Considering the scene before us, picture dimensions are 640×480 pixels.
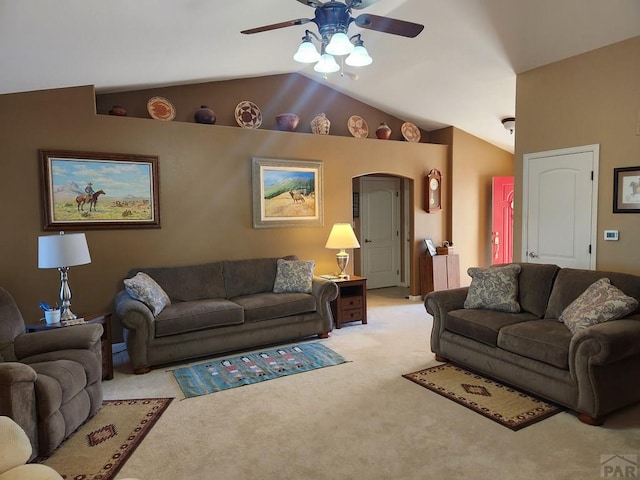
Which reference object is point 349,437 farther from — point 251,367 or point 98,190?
point 98,190

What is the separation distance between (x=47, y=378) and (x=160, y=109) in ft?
10.5

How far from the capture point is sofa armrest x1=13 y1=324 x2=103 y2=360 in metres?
2.88

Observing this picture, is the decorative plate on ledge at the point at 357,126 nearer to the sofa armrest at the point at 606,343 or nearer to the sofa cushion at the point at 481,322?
the sofa cushion at the point at 481,322

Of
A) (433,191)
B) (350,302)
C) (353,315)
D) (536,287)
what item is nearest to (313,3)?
(536,287)

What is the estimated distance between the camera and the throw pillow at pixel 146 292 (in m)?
3.80

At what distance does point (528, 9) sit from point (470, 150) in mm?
3275

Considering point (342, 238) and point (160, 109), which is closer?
point (160, 109)

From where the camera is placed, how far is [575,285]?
3400 millimetres

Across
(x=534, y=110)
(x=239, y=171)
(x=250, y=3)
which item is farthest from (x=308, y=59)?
(x=534, y=110)

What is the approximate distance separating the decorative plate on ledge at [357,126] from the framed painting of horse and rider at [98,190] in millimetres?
2760

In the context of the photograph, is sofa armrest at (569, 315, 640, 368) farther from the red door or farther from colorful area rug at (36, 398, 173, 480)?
the red door

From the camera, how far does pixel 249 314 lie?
4.20 m

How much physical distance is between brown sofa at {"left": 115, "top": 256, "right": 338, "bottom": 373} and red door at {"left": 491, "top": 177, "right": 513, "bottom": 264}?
3.33m

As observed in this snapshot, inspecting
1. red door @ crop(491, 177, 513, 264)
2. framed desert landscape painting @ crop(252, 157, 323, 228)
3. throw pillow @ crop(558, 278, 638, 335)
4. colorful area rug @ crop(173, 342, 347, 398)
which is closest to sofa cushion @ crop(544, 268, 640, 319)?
throw pillow @ crop(558, 278, 638, 335)
